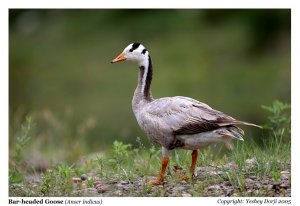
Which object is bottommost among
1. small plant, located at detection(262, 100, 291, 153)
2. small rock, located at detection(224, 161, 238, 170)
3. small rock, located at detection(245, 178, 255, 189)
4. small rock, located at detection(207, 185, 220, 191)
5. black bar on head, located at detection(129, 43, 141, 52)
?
small rock, located at detection(207, 185, 220, 191)

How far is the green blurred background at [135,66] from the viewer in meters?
20.6

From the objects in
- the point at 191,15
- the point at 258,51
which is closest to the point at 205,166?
the point at 258,51

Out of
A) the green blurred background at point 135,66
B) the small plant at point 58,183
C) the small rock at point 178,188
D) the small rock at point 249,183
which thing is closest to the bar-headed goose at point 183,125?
the small rock at point 178,188

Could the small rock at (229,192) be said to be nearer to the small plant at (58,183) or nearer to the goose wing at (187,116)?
the goose wing at (187,116)

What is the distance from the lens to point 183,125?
930 centimetres

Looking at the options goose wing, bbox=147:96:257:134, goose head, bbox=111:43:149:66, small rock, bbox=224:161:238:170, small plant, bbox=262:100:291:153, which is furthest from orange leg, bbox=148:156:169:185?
small plant, bbox=262:100:291:153

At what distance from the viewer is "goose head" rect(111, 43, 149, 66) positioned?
394 inches

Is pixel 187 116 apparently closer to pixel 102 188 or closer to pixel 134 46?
pixel 134 46

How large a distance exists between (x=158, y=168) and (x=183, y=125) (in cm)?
125

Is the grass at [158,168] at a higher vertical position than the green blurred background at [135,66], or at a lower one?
lower

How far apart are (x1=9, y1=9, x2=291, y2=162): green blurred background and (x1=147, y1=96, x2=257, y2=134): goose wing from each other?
867 centimetres

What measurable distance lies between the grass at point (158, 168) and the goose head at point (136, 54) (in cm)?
122

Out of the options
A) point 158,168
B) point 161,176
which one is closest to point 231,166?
point 161,176

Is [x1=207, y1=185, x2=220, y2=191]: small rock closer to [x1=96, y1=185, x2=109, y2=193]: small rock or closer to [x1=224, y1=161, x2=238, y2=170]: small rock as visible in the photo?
[x1=224, y1=161, x2=238, y2=170]: small rock
